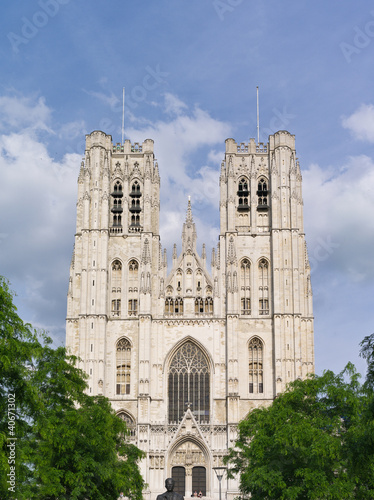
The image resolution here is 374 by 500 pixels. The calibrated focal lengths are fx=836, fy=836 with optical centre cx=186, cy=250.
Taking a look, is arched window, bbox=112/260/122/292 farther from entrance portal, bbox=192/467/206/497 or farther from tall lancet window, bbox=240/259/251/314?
entrance portal, bbox=192/467/206/497

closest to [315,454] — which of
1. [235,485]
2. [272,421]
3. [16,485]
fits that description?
[272,421]

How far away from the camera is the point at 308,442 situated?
3612 centimetres

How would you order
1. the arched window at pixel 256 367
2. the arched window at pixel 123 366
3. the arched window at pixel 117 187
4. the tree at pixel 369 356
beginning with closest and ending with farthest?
the tree at pixel 369 356 → the arched window at pixel 256 367 → the arched window at pixel 123 366 → the arched window at pixel 117 187

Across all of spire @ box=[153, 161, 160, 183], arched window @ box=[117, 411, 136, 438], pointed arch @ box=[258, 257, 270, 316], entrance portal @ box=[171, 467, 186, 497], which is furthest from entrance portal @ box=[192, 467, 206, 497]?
spire @ box=[153, 161, 160, 183]

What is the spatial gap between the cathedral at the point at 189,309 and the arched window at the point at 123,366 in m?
0.08

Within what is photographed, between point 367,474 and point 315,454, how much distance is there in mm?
5423

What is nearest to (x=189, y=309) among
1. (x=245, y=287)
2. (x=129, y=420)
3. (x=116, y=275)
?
(x=245, y=287)

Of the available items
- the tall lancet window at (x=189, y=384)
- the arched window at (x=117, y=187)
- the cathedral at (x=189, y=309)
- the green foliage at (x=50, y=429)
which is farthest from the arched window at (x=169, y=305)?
the green foliage at (x=50, y=429)

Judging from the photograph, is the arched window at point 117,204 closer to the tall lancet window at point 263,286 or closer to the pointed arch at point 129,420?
the tall lancet window at point 263,286

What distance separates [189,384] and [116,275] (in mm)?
10117

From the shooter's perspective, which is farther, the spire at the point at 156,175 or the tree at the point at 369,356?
the spire at the point at 156,175

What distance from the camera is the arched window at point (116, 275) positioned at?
63.6m

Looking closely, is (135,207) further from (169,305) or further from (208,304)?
(208,304)

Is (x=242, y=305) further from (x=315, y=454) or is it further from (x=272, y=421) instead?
(x=315, y=454)
